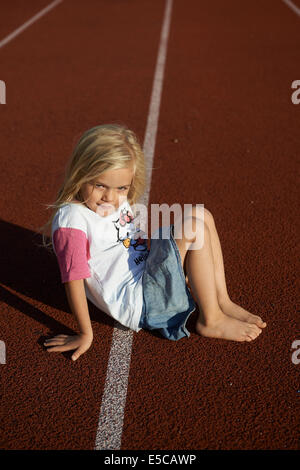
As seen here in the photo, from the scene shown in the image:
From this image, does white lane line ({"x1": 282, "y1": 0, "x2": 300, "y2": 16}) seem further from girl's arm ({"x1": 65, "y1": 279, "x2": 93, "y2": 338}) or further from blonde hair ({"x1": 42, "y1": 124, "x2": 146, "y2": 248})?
girl's arm ({"x1": 65, "y1": 279, "x2": 93, "y2": 338})

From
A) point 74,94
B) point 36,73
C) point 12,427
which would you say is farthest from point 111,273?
point 36,73

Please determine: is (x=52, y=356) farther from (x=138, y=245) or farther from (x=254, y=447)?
(x=254, y=447)

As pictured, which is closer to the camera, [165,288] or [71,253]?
Result: [71,253]

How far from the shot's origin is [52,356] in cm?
254

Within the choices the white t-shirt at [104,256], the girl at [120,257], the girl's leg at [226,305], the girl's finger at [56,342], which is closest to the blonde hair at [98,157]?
the girl at [120,257]

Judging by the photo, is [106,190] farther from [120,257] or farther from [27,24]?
[27,24]

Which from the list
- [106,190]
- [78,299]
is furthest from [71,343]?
[106,190]

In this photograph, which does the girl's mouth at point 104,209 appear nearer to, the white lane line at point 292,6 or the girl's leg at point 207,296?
the girl's leg at point 207,296

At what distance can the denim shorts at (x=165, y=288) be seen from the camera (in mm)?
2352

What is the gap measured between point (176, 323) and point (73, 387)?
2.35 feet

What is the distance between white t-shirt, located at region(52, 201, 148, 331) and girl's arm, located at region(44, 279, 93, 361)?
8 cm

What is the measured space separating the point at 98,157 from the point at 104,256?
1.93 feet

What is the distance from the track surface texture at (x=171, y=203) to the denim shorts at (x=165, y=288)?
9.0 inches

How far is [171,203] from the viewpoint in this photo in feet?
13.1
